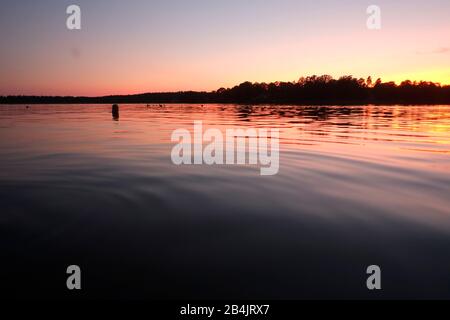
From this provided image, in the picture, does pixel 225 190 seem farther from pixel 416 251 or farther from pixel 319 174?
pixel 416 251

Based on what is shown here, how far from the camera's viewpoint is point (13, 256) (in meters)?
4.90

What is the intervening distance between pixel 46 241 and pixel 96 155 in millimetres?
10134

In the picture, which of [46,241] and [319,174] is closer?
[46,241]

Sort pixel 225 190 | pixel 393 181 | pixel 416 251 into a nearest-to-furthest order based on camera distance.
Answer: pixel 416 251
pixel 225 190
pixel 393 181
